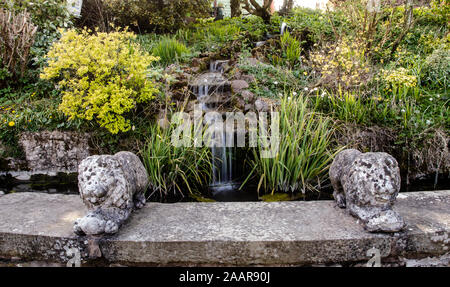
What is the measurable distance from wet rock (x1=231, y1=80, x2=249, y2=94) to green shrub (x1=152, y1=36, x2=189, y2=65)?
130 cm

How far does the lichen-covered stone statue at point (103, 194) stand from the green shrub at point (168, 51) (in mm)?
3591

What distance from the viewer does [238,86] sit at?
14.7ft

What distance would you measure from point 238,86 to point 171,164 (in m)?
1.73

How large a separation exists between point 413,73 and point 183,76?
3.30 m

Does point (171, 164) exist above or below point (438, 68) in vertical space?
below

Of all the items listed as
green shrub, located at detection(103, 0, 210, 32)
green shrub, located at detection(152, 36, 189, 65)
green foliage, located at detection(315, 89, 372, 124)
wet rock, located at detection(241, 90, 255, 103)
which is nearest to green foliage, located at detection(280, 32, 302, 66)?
wet rock, located at detection(241, 90, 255, 103)

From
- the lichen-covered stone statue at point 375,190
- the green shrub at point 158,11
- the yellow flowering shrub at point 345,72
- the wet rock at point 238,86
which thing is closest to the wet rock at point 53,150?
the wet rock at point 238,86

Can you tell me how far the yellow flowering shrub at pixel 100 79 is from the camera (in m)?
3.28

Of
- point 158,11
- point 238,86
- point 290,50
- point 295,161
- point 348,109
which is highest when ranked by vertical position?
point 158,11

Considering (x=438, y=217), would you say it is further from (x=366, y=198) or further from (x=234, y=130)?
(x=234, y=130)

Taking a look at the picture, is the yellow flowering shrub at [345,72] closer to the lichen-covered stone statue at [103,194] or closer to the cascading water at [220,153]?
the cascading water at [220,153]

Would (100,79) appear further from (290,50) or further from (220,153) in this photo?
(290,50)

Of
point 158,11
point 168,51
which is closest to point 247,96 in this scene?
point 168,51

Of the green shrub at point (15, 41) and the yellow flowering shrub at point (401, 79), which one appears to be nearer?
the yellow flowering shrub at point (401, 79)
